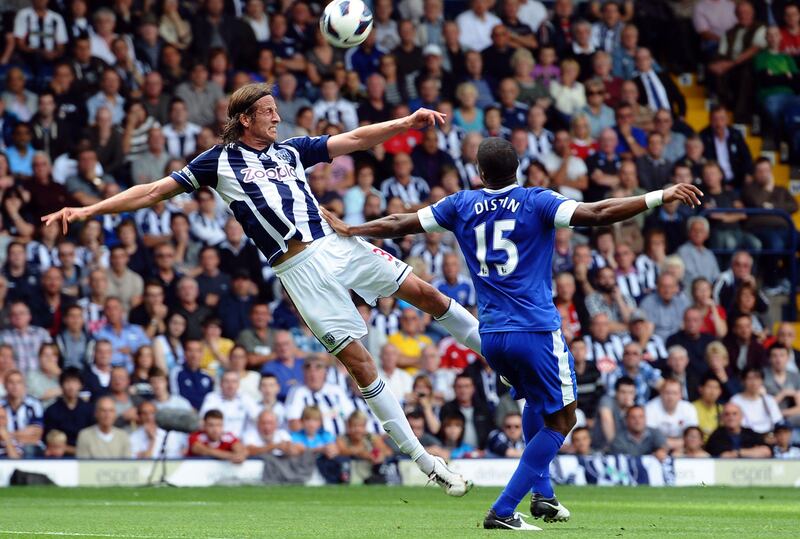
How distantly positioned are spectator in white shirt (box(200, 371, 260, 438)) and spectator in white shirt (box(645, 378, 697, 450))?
5033 millimetres

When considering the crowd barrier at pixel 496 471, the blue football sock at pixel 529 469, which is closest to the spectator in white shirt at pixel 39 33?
the crowd barrier at pixel 496 471

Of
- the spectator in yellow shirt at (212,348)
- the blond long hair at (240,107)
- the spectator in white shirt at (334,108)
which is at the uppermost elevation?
the spectator in white shirt at (334,108)

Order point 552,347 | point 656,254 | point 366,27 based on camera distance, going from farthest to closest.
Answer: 1. point 656,254
2. point 366,27
3. point 552,347

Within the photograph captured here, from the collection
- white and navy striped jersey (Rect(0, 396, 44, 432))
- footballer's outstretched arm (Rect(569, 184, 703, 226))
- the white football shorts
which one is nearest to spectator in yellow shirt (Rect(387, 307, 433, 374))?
white and navy striped jersey (Rect(0, 396, 44, 432))

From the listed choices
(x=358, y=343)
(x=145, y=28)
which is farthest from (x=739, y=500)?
(x=145, y=28)

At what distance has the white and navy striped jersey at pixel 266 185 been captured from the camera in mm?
11023

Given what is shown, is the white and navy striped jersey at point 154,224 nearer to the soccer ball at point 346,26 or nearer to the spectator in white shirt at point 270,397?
the spectator in white shirt at point 270,397

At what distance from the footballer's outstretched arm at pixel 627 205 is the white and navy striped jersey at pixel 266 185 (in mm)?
2348

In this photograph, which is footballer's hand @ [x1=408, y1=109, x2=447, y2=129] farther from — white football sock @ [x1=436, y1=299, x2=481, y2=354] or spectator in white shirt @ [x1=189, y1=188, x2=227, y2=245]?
spectator in white shirt @ [x1=189, y1=188, x2=227, y2=245]

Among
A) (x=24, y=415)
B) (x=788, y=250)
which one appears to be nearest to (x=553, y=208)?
(x=24, y=415)

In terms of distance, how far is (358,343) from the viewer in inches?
439

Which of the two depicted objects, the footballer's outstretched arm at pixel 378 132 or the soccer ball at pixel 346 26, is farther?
the soccer ball at pixel 346 26

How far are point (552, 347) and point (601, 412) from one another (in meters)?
8.91

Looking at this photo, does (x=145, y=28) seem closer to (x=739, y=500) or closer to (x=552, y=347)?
(x=739, y=500)
